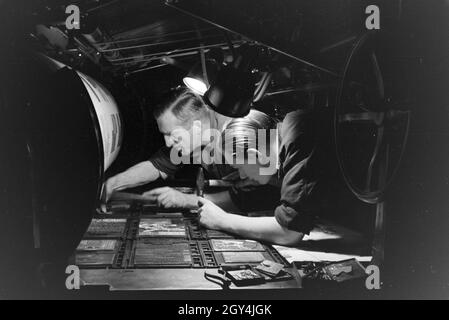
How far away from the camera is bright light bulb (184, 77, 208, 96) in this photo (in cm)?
271

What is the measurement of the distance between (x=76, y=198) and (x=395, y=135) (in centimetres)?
192

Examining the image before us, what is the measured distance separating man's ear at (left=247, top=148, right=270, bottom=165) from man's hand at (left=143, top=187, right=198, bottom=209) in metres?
0.40

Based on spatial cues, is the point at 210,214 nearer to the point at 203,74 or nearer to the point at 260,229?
the point at 260,229

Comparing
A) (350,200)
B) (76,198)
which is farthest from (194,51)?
(350,200)

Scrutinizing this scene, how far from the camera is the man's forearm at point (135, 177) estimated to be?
271 cm

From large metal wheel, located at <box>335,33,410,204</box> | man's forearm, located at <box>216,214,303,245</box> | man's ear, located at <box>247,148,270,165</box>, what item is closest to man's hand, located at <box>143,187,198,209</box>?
man's forearm, located at <box>216,214,303,245</box>

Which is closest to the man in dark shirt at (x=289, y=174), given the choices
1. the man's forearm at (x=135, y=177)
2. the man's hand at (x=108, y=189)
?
the man's forearm at (x=135, y=177)

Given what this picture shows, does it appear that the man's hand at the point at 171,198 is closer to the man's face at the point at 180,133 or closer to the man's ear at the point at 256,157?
the man's face at the point at 180,133

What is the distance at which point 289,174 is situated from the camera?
2752mm

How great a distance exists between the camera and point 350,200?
9.26 ft

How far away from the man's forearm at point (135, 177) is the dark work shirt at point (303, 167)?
0.77 m

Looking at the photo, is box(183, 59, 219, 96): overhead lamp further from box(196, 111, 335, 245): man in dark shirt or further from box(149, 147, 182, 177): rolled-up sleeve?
box(149, 147, 182, 177): rolled-up sleeve

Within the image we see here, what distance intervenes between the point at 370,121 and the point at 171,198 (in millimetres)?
1279

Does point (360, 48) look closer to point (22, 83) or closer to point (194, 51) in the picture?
point (194, 51)
